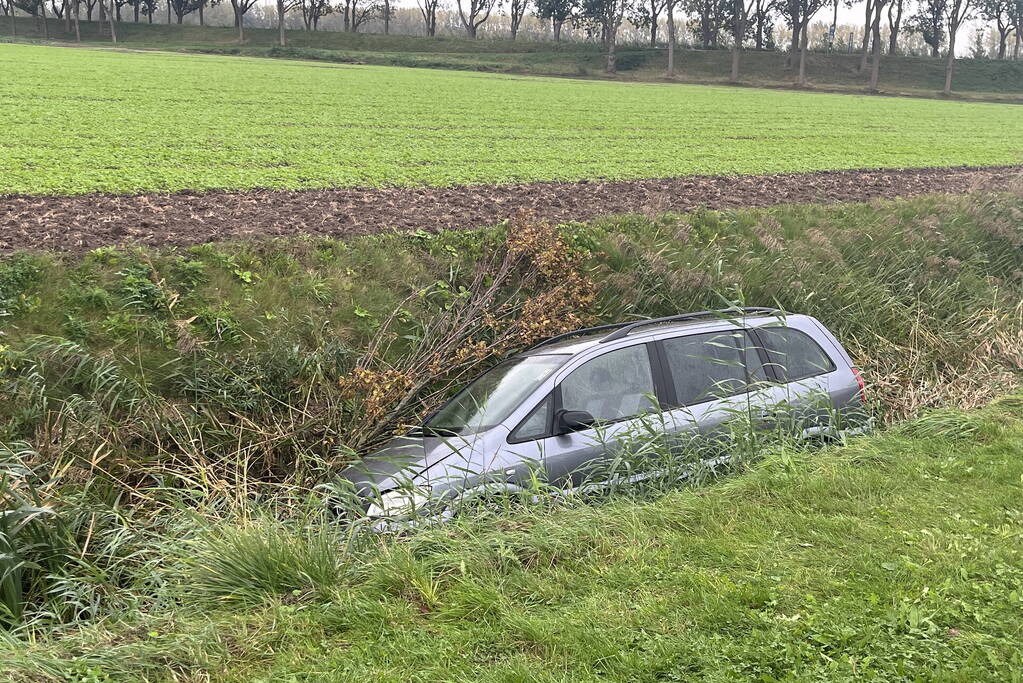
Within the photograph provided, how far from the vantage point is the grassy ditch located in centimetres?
660

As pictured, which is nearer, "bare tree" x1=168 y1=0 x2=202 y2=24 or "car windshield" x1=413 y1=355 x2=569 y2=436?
"car windshield" x1=413 y1=355 x2=569 y2=436

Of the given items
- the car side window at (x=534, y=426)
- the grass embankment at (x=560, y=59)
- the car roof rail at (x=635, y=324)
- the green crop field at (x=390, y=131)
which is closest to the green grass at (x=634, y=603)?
the car side window at (x=534, y=426)

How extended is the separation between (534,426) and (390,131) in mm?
20392

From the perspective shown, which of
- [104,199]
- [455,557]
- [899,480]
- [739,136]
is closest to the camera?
[455,557]

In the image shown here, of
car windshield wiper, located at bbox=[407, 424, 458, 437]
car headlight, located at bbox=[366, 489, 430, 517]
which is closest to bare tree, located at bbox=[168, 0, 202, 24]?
car windshield wiper, located at bbox=[407, 424, 458, 437]

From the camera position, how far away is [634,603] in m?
4.45

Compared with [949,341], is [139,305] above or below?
above

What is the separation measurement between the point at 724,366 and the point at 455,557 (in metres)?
4.00

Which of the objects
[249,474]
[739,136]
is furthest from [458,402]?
[739,136]

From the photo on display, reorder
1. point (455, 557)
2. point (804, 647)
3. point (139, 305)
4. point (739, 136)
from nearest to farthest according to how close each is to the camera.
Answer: point (804, 647) → point (455, 557) → point (139, 305) → point (739, 136)

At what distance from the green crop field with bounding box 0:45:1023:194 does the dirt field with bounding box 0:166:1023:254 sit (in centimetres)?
102

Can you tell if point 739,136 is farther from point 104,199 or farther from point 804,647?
point 804,647

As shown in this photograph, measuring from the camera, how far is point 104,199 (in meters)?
13.5

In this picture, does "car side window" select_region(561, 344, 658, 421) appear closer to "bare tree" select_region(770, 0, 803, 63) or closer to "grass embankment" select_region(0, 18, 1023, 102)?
"grass embankment" select_region(0, 18, 1023, 102)
